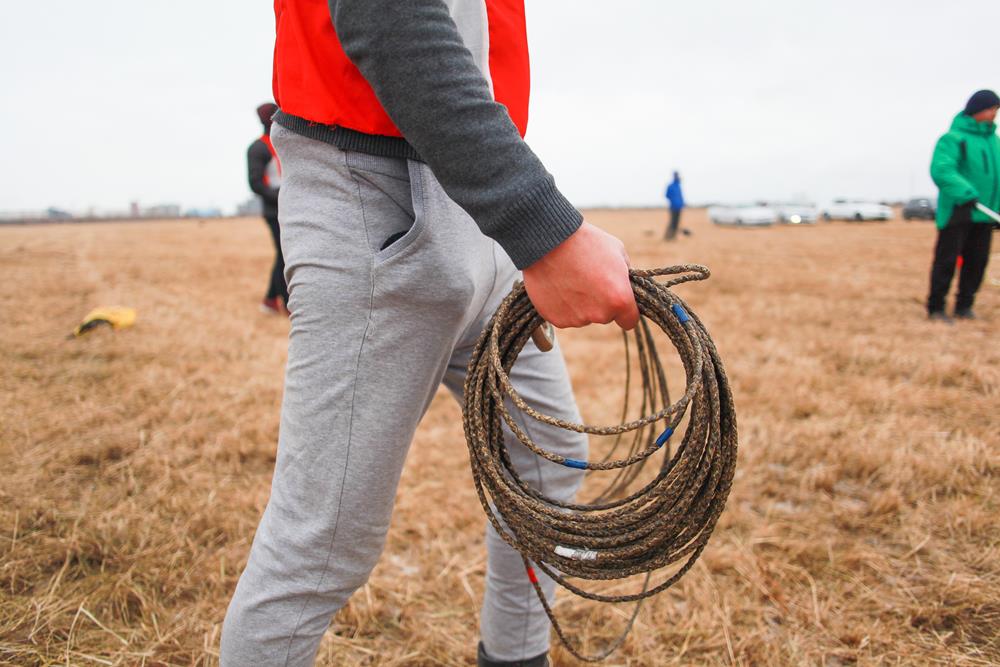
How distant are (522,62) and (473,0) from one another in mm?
165

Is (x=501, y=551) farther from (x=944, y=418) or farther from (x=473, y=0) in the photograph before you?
(x=944, y=418)

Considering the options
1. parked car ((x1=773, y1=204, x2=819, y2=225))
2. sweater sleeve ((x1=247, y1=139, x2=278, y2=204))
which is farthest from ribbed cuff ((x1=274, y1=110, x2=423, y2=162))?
parked car ((x1=773, y1=204, x2=819, y2=225))

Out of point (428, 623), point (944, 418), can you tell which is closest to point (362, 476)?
point (428, 623)

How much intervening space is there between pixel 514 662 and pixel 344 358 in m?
1.03

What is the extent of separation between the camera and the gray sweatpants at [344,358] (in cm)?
109

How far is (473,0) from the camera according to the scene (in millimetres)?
1103

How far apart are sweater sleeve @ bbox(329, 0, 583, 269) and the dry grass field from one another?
1502 millimetres

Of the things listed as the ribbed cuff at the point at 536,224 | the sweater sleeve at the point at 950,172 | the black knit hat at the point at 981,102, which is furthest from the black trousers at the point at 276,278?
the black knit hat at the point at 981,102

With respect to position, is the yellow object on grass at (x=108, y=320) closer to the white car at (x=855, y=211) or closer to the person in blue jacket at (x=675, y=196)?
the person in blue jacket at (x=675, y=196)

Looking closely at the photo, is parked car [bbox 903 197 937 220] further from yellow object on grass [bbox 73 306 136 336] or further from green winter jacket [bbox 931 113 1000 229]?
yellow object on grass [bbox 73 306 136 336]

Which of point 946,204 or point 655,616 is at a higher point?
point 946,204

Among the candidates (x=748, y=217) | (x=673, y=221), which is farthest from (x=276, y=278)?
(x=748, y=217)

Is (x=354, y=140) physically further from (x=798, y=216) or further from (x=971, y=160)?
(x=798, y=216)

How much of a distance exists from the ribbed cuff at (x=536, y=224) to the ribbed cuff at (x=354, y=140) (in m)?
0.25
